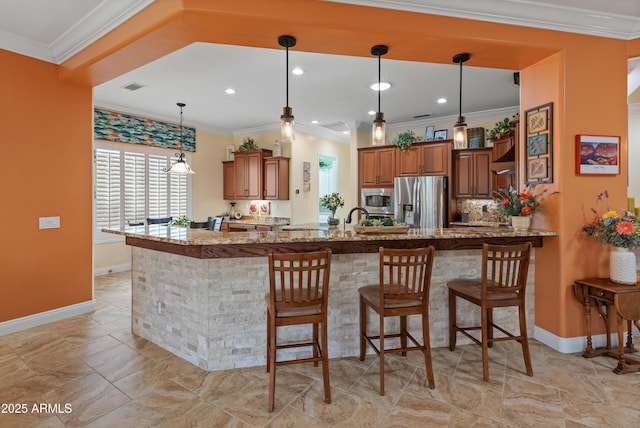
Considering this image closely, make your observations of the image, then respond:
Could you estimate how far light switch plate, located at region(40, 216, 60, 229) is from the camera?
11.7ft

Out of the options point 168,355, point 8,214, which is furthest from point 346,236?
point 8,214

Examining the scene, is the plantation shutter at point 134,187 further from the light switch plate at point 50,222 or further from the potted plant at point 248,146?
the light switch plate at point 50,222

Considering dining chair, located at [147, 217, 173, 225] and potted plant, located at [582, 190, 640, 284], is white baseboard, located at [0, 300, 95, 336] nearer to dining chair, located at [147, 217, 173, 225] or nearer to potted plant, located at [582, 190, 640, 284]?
dining chair, located at [147, 217, 173, 225]

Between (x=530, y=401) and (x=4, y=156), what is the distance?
16.2 ft

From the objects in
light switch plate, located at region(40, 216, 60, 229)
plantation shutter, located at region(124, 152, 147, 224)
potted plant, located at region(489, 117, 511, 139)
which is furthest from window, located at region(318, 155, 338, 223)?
light switch plate, located at region(40, 216, 60, 229)

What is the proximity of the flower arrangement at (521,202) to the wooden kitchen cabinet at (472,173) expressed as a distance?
2.30 meters

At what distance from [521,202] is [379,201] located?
329cm

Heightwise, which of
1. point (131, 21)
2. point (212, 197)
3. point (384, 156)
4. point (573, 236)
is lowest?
point (573, 236)

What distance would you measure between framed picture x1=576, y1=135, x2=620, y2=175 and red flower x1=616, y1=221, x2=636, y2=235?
20.8 inches

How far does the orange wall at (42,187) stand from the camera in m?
3.32

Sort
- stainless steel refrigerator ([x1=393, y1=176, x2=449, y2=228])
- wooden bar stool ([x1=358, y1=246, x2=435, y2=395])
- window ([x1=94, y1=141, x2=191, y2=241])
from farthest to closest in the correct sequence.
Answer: stainless steel refrigerator ([x1=393, y1=176, x2=449, y2=228])
window ([x1=94, y1=141, x2=191, y2=241])
wooden bar stool ([x1=358, y1=246, x2=435, y2=395])

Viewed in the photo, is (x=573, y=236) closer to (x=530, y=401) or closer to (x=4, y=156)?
(x=530, y=401)

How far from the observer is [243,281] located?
2.65 m

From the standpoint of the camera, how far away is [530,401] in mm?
2223
